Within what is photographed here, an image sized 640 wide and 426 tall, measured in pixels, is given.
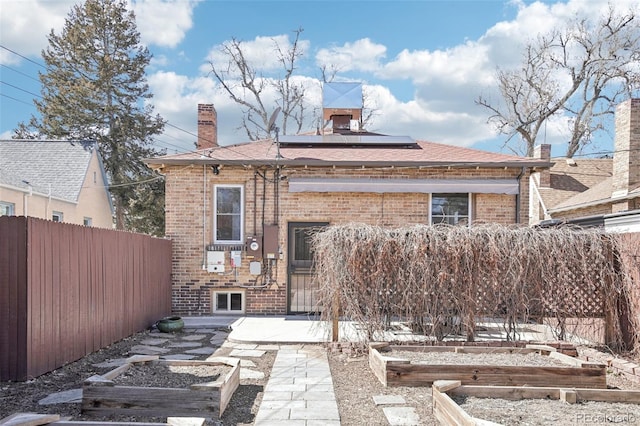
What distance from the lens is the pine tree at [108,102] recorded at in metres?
24.5

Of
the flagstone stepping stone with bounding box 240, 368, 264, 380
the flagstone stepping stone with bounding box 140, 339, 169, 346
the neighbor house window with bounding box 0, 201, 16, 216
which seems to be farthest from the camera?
the neighbor house window with bounding box 0, 201, 16, 216

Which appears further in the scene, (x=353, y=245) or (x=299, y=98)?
(x=299, y=98)

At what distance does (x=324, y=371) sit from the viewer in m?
5.77

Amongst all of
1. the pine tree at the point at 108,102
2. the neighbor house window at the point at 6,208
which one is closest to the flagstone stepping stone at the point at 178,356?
the neighbor house window at the point at 6,208

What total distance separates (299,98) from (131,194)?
10.5 meters

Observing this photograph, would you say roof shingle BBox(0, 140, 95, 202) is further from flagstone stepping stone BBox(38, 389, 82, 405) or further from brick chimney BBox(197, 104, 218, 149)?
flagstone stepping stone BBox(38, 389, 82, 405)

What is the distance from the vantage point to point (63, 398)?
14.8 feet

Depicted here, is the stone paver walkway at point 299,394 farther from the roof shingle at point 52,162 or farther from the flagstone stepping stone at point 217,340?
the roof shingle at point 52,162

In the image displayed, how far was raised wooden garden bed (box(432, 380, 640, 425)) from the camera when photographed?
3.77 m

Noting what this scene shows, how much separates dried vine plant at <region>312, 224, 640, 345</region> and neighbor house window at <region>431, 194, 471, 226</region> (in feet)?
12.4

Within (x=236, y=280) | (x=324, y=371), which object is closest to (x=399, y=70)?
(x=236, y=280)

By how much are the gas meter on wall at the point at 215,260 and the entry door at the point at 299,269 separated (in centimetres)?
150

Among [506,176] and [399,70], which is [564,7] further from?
[506,176]

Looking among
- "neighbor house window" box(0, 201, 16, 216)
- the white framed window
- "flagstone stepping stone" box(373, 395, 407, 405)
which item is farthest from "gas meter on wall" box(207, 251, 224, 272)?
"neighbor house window" box(0, 201, 16, 216)
